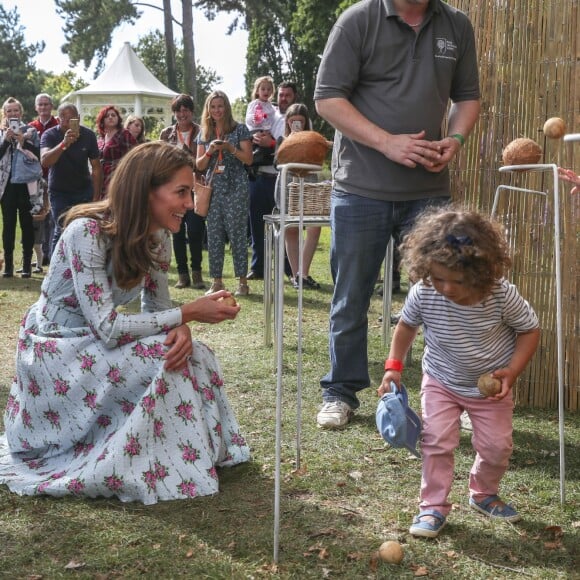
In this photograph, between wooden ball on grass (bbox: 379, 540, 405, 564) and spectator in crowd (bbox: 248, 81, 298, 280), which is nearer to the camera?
wooden ball on grass (bbox: 379, 540, 405, 564)

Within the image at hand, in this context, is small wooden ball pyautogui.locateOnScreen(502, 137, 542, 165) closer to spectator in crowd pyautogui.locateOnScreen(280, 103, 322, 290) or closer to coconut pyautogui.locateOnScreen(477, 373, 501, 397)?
coconut pyautogui.locateOnScreen(477, 373, 501, 397)

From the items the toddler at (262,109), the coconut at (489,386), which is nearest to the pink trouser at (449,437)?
the coconut at (489,386)

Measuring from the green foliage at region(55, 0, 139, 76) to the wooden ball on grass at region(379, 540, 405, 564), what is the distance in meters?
32.4

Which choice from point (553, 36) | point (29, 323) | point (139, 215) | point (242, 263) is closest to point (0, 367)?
point (29, 323)

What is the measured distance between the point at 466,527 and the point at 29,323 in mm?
1826

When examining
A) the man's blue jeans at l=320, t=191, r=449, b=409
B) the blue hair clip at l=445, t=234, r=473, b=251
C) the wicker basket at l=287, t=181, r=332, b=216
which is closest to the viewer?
the blue hair clip at l=445, t=234, r=473, b=251

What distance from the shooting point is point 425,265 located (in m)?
2.76

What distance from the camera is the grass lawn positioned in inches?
105

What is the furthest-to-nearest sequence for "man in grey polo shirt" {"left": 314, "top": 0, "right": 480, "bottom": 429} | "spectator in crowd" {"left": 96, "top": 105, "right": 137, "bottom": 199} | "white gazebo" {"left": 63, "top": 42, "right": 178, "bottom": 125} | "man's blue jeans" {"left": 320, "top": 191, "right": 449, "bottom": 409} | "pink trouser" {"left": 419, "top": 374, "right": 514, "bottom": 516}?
"white gazebo" {"left": 63, "top": 42, "right": 178, "bottom": 125} → "spectator in crowd" {"left": 96, "top": 105, "right": 137, "bottom": 199} → "man's blue jeans" {"left": 320, "top": 191, "right": 449, "bottom": 409} → "man in grey polo shirt" {"left": 314, "top": 0, "right": 480, "bottom": 429} → "pink trouser" {"left": 419, "top": 374, "right": 514, "bottom": 516}

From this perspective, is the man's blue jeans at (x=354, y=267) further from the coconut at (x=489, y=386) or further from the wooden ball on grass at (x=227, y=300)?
the coconut at (x=489, y=386)

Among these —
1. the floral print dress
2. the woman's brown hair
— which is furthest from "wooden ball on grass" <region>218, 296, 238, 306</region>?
the woman's brown hair

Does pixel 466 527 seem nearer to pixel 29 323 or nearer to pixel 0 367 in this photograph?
pixel 29 323

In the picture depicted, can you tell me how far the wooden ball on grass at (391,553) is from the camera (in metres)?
2.69

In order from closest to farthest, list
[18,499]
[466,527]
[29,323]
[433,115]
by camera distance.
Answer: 1. [466,527]
2. [18,499]
3. [29,323]
4. [433,115]
